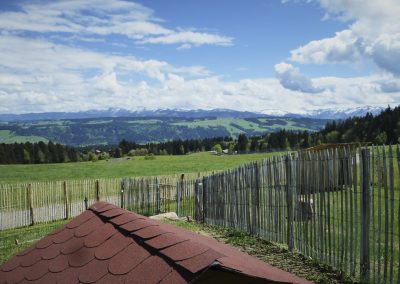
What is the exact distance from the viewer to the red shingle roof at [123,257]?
196 cm

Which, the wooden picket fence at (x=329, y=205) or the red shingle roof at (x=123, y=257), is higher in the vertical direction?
the red shingle roof at (x=123, y=257)

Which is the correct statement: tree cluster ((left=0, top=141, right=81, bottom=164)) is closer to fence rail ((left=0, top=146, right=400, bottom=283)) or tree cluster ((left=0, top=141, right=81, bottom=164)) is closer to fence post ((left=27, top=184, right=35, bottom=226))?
fence post ((left=27, top=184, right=35, bottom=226))

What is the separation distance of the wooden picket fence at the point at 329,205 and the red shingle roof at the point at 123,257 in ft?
14.0


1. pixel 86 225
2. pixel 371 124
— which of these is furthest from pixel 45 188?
pixel 371 124

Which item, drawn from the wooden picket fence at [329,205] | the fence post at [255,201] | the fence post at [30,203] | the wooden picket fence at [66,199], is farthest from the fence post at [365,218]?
the fence post at [30,203]

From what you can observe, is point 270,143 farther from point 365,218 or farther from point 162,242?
point 162,242

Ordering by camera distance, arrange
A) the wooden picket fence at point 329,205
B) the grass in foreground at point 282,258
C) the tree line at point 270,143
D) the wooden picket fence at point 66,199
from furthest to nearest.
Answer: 1. the tree line at point 270,143
2. the wooden picket fence at point 66,199
3. the grass in foreground at point 282,258
4. the wooden picket fence at point 329,205

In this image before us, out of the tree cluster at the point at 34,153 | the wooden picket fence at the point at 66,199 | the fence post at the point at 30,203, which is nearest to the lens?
the wooden picket fence at the point at 66,199

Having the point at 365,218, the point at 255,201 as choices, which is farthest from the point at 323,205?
the point at 255,201

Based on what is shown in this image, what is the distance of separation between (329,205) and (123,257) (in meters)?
5.85

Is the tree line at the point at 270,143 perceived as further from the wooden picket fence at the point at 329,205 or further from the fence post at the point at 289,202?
the fence post at the point at 289,202

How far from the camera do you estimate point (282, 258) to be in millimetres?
8625

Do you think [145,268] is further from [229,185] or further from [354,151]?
[229,185]

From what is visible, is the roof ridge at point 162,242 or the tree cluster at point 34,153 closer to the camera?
the roof ridge at point 162,242
